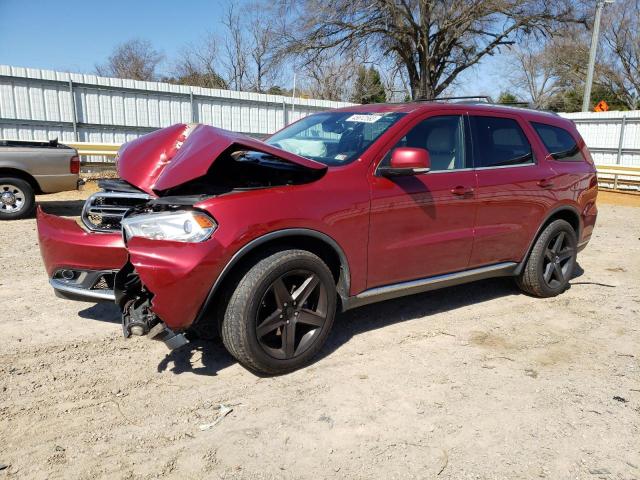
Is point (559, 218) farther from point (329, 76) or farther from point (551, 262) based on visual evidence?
point (329, 76)

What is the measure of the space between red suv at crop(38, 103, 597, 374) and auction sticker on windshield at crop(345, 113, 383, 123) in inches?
0.7

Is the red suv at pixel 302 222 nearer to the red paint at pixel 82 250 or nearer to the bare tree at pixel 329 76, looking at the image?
the red paint at pixel 82 250

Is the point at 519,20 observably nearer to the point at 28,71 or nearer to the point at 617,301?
the point at 28,71

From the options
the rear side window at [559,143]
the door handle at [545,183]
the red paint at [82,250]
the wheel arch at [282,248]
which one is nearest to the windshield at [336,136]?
the wheel arch at [282,248]

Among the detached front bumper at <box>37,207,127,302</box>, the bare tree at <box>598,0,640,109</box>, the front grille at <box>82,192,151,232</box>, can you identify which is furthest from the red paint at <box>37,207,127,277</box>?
the bare tree at <box>598,0,640,109</box>

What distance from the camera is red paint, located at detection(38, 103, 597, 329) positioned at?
3.05 m

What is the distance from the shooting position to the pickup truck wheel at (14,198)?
27.9 feet

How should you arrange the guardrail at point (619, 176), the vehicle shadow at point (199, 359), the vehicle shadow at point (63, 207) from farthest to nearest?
the guardrail at point (619, 176), the vehicle shadow at point (63, 207), the vehicle shadow at point (199, 359)

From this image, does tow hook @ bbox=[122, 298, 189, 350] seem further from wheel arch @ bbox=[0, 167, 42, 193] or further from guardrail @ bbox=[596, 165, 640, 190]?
guardrail @ bbox=[596, 165, 640, 190]

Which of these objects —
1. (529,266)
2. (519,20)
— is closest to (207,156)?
(529,266)

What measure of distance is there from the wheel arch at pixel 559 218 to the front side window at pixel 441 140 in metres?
1.25

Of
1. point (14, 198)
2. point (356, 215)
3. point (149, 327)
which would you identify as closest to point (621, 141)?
point (356, 215)

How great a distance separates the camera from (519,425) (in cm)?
294

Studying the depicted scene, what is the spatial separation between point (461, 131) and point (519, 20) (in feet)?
71.1
